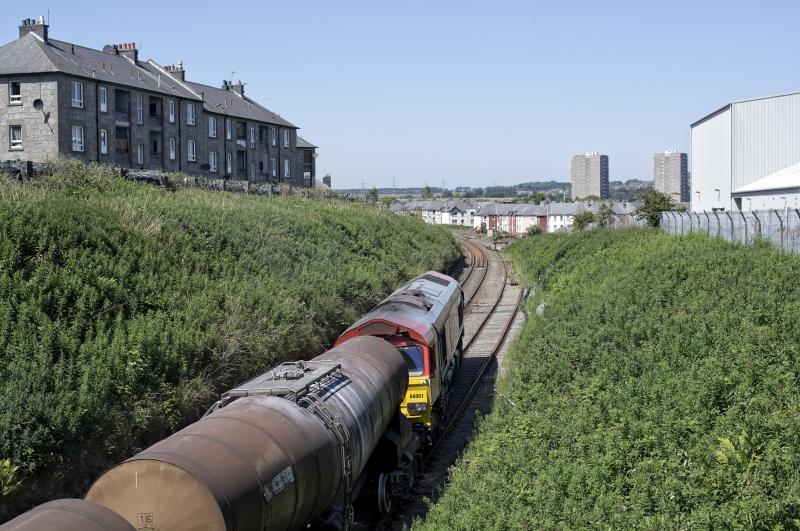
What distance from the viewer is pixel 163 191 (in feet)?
96.6

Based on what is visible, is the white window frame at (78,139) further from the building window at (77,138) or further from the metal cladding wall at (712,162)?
the metal cladding wall at (712,162)

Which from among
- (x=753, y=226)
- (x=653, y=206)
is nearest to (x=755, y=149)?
(x=653, y=206)

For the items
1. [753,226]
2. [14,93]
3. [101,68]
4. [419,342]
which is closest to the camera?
[419,342]

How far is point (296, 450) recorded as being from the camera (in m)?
8.80

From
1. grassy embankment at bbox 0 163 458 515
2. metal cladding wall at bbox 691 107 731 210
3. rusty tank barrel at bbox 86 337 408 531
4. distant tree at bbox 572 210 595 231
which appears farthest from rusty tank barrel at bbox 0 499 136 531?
distant tree at bbox 572 210 595 231

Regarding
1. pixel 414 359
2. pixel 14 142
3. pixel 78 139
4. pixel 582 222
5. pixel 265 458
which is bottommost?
pixel 414 359

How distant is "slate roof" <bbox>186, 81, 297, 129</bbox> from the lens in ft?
167

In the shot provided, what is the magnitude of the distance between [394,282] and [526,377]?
50.3 ft

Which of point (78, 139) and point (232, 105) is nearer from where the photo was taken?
point (78, 139)

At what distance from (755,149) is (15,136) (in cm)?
3937

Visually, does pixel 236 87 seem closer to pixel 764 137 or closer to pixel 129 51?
pixel 129 51

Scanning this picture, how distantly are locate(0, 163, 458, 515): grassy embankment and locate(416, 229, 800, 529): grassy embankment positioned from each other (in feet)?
18.7

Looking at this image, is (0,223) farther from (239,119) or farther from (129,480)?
(239,119)

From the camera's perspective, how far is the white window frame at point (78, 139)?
37.2 metres
